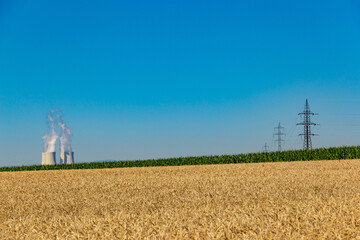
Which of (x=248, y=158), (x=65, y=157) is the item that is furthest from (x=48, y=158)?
(x=248, y=158)

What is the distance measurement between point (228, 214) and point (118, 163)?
37553mm

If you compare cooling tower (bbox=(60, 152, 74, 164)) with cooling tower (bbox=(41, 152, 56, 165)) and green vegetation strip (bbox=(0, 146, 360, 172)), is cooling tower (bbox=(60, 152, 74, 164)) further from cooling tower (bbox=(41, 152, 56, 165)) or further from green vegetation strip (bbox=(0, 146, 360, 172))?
green vegetation strip (bbox=(0, 146, 360, 172))

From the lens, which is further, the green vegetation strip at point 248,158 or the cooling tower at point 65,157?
the cooling tower at point 65,157

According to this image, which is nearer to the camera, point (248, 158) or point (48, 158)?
point (248, 158)

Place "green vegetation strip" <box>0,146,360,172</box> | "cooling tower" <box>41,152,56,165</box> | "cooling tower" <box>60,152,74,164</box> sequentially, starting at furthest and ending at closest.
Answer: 1. "cooling tower" <box>60,152,74,164</box>
2. "cooling tower" <box>41,152,56,165</box>
3. "green vegetation strip" <box>0,146,360,172</box>

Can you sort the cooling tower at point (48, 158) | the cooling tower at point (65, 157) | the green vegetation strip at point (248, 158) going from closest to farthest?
the green vegetation strip at point (248, 158) → the cooling tower at point (48, 158) → the cooling tower at point (65, 157)

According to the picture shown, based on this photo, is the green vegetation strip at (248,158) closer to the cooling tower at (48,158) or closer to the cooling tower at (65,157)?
the cooling tower at (48,158)

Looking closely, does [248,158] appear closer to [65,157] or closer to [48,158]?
[48,158]

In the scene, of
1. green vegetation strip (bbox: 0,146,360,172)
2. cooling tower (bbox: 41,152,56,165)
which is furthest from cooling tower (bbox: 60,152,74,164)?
green vegetation strip (bbox: 0,146,360,172)

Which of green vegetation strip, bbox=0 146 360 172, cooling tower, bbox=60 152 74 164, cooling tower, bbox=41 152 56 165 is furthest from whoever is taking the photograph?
cooling tower, bbox=60 152 74 164

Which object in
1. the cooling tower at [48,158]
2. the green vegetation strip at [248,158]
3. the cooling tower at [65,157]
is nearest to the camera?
the green vegetation strip at [248,158]

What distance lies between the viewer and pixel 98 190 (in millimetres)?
13203

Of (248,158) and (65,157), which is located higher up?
(248,158)

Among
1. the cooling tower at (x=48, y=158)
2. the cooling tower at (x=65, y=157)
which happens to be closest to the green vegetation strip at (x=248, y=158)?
the cooling tower at (x=48, y=158)
